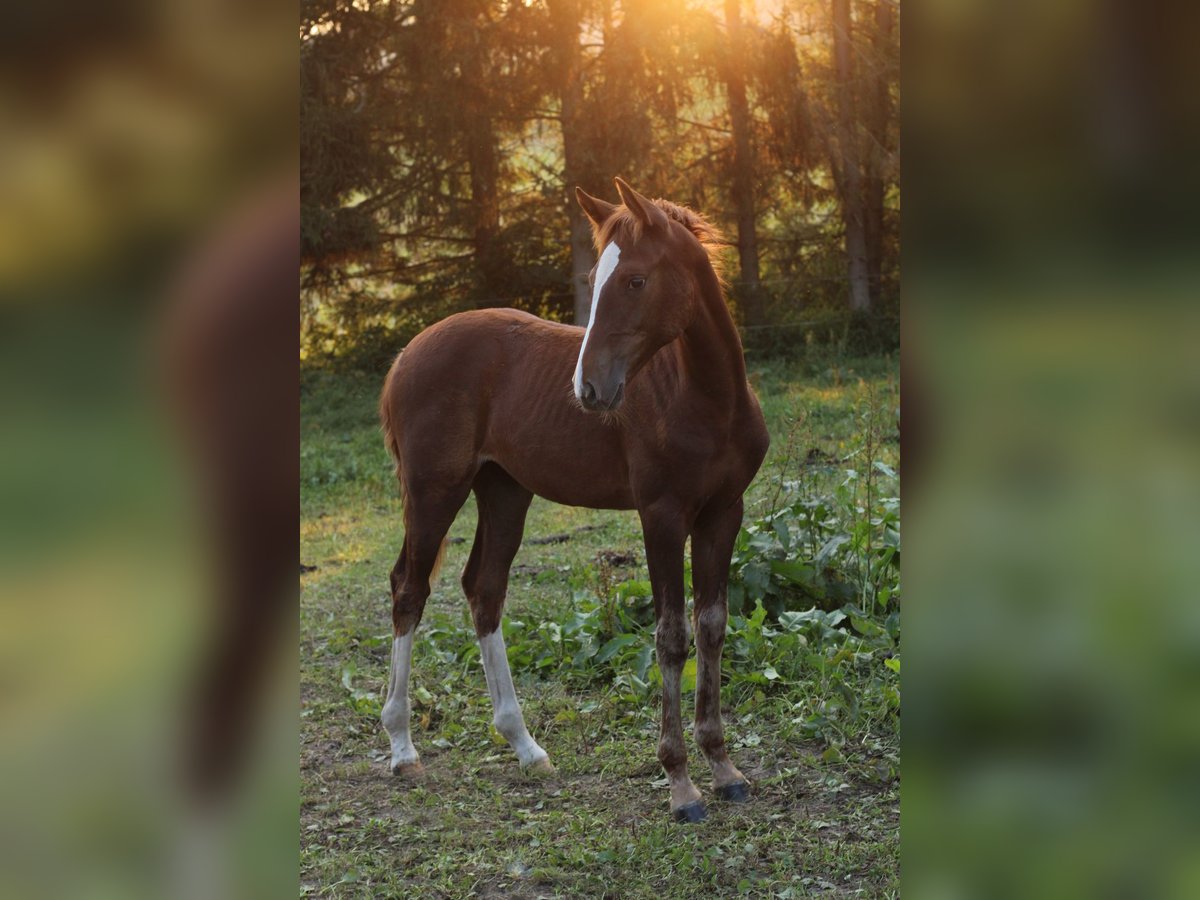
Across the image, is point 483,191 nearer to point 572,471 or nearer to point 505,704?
point 572,471

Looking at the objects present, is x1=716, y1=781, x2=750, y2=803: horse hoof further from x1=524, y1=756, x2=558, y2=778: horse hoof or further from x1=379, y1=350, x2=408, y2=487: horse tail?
x1=379, y1=350, x2=408, y2=487: horse tail

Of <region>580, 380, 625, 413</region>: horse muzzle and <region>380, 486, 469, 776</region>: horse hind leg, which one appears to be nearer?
<region>580, 380, 625, 413</region>: horse muzzle

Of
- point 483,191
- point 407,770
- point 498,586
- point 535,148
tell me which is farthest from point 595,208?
point 535,148

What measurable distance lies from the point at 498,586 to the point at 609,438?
0.77m

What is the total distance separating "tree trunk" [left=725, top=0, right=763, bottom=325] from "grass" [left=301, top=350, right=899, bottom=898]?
7.39 metres

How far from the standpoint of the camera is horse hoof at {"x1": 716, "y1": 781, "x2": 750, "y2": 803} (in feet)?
11.4

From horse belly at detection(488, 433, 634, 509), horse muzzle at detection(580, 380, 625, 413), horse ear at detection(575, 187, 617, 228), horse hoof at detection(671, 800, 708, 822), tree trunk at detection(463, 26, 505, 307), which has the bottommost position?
horse hoof at detection(671, 800, 708, 822)

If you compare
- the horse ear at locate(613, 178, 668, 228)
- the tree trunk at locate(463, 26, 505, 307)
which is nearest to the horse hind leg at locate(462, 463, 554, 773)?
the horse ear at locate(613, 178, 668, 228)

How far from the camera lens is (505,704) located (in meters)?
3.88
